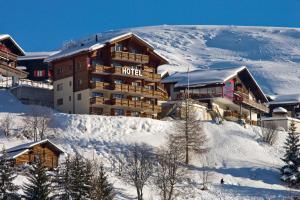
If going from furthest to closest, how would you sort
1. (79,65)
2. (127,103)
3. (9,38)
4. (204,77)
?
(9,38)
(204,77)
(79,65)
(127,103)

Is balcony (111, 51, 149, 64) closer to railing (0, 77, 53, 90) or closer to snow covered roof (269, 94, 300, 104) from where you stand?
railing (0, 77, 53, 90)

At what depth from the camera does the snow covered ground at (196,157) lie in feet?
226

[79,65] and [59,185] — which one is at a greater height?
[79,65]

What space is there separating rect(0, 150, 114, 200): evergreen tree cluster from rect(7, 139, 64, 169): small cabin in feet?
24.1

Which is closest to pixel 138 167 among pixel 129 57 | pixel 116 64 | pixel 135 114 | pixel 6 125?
pixel 6 125

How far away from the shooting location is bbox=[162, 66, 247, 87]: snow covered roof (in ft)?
324

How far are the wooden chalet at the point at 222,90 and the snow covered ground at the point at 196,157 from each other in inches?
453

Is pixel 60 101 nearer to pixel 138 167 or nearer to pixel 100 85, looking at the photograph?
pixel 100 85

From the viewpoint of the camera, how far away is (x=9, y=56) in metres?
103

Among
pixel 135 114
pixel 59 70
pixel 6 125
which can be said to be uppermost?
pixel 59 70

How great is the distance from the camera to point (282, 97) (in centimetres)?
12188

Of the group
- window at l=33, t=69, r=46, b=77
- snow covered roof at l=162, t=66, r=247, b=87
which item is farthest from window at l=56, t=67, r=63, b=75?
window at l=33, t=69, r=46, b=77

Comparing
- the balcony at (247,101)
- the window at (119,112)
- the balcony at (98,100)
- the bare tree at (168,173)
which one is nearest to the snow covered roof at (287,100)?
the balcony at (247,101)

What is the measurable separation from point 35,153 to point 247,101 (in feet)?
144
